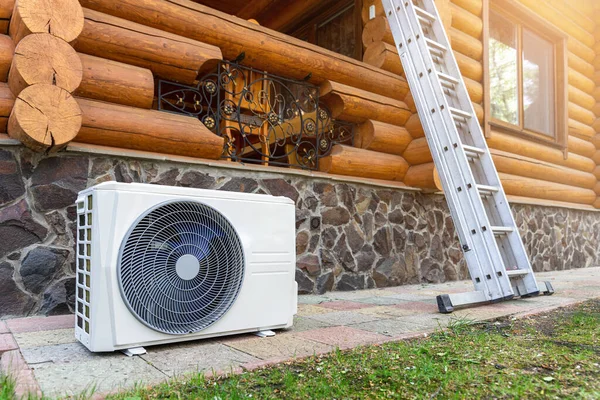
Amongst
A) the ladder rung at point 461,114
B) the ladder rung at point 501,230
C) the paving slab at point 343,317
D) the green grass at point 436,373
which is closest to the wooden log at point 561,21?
the ladder rung at point 461,114

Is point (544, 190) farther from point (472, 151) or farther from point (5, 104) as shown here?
point (5, 104)

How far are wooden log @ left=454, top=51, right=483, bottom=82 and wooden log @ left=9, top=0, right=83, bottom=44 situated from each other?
13.7 feet

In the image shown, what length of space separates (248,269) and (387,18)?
3.17 m

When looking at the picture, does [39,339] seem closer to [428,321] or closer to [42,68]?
[42,68]

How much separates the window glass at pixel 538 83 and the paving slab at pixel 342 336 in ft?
18.9

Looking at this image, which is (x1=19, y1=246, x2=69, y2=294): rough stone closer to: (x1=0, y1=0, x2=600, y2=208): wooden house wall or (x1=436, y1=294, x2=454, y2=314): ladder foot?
(x1=0, y1=0, x2=600, y2=208): wooden house wall

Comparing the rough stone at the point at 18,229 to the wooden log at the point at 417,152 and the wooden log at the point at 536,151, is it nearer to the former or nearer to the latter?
the wooden log at the point at 417,152

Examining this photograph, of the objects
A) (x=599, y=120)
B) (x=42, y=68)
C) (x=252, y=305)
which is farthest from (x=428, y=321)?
(x=599, y=120)

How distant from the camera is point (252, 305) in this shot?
2361 mm

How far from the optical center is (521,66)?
6.97 metres

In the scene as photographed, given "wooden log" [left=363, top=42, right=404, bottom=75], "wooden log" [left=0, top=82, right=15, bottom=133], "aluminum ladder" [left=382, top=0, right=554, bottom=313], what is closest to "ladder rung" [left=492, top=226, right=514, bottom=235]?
"aluminum ladder" [left=382, top=0, right=554, bottom=313]

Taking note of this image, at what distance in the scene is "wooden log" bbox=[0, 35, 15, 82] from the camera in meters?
2.81

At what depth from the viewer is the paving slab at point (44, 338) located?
83.7 inches

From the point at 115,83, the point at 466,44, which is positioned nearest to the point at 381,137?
the point at 466,44
